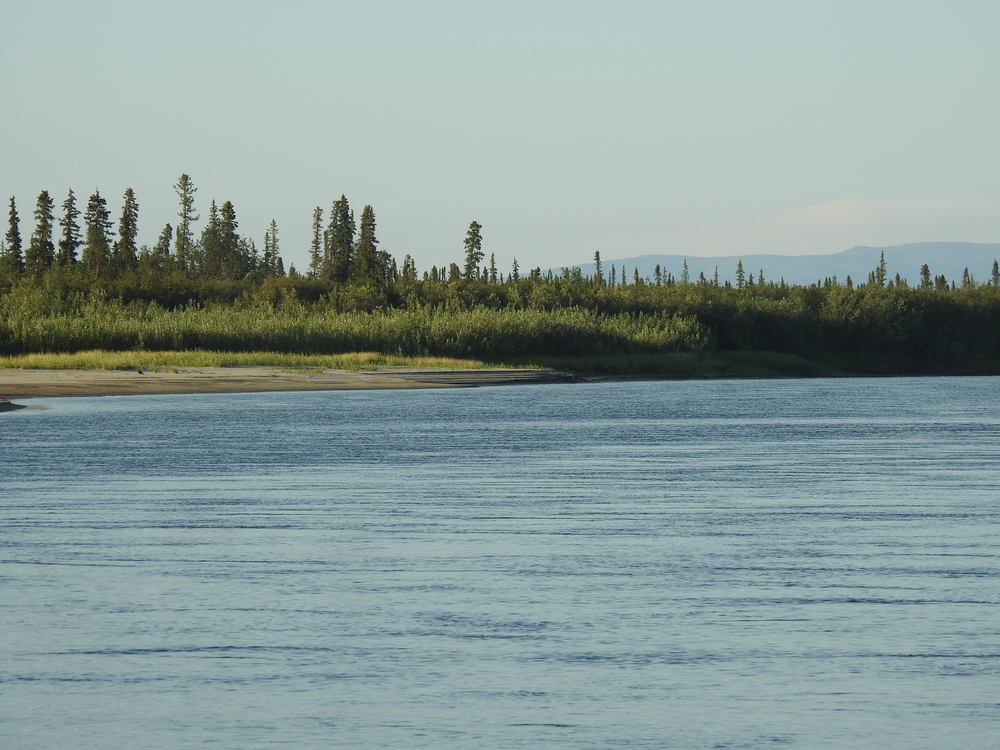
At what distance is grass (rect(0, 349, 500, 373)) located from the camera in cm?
6097

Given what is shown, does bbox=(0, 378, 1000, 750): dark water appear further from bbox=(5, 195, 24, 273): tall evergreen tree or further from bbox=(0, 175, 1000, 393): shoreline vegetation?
bbox=(5, 195, 24, 273): tall evergreen tree

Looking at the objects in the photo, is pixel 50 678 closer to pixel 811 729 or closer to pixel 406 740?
pixel 406 740

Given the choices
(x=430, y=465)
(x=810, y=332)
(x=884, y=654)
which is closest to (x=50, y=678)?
(x=884, y=654)

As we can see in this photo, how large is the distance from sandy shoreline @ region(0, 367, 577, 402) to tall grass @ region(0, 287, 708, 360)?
25.1 ft

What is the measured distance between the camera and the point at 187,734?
274 inches

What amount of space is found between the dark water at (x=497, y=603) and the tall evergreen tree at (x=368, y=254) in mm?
117136

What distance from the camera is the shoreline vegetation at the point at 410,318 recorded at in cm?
7100

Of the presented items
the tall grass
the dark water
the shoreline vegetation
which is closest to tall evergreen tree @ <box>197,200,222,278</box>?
the shoreline vegetation

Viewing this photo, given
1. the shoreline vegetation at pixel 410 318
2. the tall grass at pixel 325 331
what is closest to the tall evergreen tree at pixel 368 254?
the shoreline vegetation at pixel 410 318

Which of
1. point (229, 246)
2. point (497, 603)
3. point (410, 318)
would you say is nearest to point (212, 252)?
point (229, 246)

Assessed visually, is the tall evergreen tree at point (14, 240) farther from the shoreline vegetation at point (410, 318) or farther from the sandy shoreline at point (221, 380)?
the sandy shoreline at point (221, 380)

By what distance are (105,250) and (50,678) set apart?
475 feet

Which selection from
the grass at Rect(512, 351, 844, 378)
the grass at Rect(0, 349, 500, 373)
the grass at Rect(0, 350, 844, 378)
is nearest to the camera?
the grass at Rect(0, 349, 500, 373)

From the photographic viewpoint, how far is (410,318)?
84.6m
